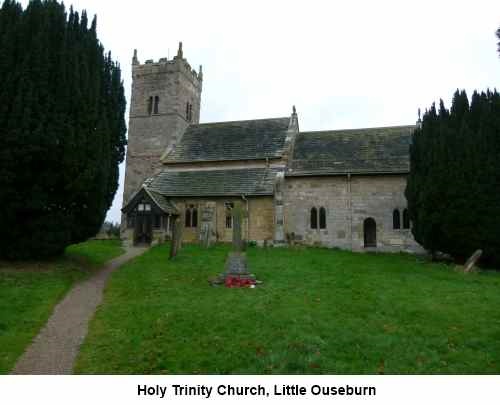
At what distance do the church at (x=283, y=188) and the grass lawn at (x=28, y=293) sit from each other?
8219 millimetres

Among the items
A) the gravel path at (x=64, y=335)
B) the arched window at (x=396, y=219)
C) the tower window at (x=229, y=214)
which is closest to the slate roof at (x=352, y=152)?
the arched window at (x=396, y=219)

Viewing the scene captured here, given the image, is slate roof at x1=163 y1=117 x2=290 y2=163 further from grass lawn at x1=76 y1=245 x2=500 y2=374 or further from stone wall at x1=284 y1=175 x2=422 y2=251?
grass lawn at x1=76 y1=245 x2=500 y2=374

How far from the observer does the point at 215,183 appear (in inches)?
1038

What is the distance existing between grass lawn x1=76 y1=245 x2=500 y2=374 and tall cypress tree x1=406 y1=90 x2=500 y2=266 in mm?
2945

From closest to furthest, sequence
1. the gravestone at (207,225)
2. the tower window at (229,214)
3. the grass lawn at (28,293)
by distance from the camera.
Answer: the grass lawn at (28,293) → the gravestone at (207,225) → the tower window at (229,214)

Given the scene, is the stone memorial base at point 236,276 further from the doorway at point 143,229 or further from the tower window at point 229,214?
the doorway at point 143,229

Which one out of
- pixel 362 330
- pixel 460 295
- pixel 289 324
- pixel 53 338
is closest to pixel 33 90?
pixel 53 338

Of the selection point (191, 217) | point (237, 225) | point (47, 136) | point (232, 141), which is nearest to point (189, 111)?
point (232, 141)

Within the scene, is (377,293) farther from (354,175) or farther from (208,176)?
(208,176)

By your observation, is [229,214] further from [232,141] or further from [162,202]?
[232,141]

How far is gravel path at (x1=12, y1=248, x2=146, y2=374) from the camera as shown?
21.6 ft

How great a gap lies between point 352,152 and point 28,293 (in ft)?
70.2

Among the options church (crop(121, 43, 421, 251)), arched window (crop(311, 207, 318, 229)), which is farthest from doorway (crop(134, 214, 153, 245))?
arched window (crop(311, 207, 318, 229))

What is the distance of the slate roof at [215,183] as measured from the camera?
25.1m
